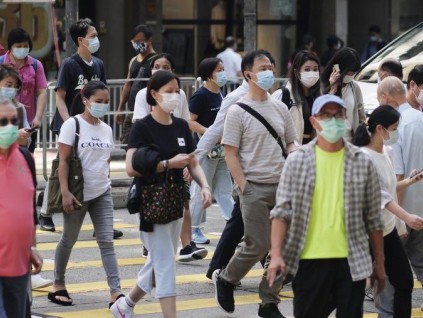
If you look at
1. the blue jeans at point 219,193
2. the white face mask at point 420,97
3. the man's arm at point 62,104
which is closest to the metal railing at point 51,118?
the blue jeans at point 219,193

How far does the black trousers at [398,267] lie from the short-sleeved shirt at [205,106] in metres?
4.04

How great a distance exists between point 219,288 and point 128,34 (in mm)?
16735

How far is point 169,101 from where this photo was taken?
9.05 metres

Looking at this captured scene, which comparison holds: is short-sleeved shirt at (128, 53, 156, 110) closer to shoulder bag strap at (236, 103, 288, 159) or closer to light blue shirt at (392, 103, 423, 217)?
shoulder bag strap at (236, 103, 288, 159)

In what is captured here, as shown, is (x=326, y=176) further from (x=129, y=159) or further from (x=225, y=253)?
(x=225, y=253)

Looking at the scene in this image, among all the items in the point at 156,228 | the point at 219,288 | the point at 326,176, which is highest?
the point at 326,176

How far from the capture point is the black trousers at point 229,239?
1065 cm

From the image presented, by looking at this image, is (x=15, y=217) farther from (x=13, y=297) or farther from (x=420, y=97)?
(x=420, y=97)

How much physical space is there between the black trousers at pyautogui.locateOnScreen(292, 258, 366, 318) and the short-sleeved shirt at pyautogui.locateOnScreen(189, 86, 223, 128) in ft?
17.1

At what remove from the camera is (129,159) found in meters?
9.01

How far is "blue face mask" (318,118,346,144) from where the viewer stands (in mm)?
7430

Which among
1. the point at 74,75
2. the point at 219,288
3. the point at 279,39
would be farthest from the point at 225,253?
the point at 279,39

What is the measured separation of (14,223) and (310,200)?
5.34ft

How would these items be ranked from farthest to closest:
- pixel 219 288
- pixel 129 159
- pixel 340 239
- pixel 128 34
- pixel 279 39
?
1. pixel 279 39
2. pixel 128 34
3. pixel 219 288
4. pixel 129 159
5. pixel 340 239
